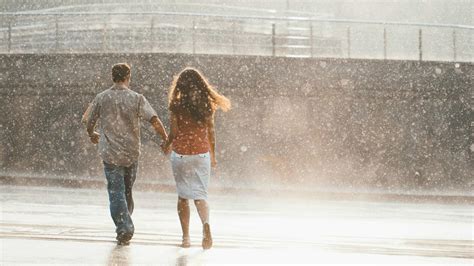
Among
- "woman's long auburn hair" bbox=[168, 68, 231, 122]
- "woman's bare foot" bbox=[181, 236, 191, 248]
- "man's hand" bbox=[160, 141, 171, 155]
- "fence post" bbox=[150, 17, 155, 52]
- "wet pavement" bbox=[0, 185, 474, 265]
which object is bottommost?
"wet pavement" bbox=[0, 185, 474, 265]

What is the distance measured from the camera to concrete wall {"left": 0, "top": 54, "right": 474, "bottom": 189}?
22.3 meters

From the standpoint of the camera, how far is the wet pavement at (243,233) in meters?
8.64

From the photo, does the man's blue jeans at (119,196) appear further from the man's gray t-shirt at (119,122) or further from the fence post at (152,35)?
the fence post at (152,35)

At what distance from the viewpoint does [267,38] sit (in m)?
23.1

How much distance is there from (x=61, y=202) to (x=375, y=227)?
5.60 m

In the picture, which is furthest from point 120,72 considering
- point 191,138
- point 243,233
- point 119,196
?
point 243,233

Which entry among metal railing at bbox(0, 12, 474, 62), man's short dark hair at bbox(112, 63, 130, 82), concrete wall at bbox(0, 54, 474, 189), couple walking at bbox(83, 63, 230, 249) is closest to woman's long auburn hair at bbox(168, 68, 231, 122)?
couple walking at bbox(83, 63, 230, 249)

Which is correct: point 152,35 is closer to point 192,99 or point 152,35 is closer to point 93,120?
point 93,120

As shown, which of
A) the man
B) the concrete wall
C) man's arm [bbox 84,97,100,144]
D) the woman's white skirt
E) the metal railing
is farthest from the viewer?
the metal railing

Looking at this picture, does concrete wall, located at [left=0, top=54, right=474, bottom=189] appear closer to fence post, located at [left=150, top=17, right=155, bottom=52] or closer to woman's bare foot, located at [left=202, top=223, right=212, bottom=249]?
fence post, located at [left=150, top=17, right=155, bottom=52]

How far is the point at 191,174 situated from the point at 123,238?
962mm

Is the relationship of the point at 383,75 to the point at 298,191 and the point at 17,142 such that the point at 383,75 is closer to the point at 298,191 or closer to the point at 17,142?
the point at 298,191

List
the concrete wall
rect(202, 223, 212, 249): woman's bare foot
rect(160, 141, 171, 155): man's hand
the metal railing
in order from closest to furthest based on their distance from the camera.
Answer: rect(202, 223, 212, 249): woman's bare foot → rect(160, 141, 171, 155): man's hand → the concrete wall → the metal railing

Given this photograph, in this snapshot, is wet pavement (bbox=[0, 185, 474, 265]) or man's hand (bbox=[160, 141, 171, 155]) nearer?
wet pavement (bbox=[0, 185, 474, 265])
